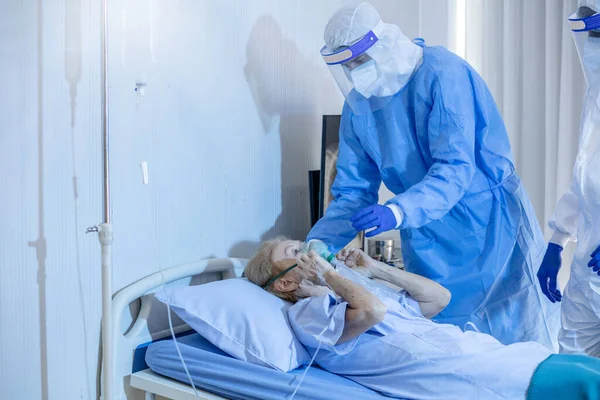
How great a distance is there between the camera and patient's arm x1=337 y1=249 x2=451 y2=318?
72.0 inches

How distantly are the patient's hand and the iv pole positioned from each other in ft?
2.41

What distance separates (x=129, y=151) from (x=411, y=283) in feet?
3.12

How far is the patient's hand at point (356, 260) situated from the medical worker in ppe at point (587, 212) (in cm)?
60

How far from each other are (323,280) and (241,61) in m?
0.92

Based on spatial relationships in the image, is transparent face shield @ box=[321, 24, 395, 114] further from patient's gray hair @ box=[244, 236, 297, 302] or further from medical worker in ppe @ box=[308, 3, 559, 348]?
patient's gray hair @ box=[244, 236, 297, 302]

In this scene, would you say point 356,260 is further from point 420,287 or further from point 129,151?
point 129,151

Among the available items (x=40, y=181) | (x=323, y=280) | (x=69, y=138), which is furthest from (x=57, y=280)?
(x=323, y=280)

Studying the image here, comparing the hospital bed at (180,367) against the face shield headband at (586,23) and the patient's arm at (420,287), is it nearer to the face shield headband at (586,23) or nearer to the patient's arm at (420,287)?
the patient's arm at (420,287)

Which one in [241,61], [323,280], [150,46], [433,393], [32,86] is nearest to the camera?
[433,393]

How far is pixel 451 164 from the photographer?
5.89 feet

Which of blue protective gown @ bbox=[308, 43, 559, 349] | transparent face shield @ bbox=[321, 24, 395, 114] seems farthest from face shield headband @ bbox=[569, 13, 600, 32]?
transparent face shield @ bbox=[321, 24, 395, 114]

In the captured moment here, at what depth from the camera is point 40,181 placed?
1.58m

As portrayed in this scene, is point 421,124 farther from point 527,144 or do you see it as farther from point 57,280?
point 527,144

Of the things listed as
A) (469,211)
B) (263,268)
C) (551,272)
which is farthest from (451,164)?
(263,268)
